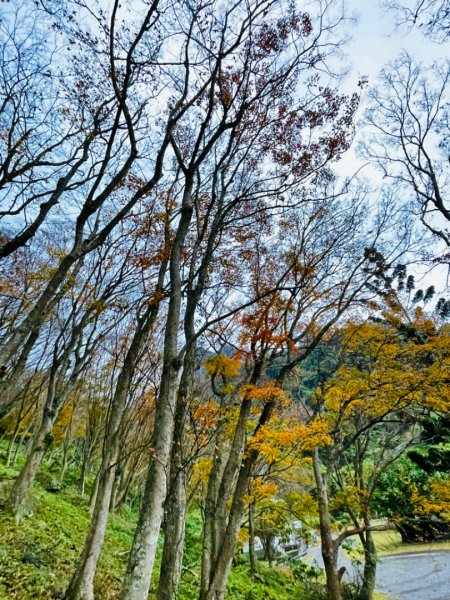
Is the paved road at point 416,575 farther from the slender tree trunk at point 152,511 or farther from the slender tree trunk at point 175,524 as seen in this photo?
the slender tree trunk at point 152,511

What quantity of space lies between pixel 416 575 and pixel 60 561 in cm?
1787

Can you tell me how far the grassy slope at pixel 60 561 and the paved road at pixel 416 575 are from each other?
4884 mm

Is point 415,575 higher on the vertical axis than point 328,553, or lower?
lower

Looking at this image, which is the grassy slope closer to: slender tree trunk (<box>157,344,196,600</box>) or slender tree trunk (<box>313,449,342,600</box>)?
slender tree trunk (<box>157,344,196,600</box>)

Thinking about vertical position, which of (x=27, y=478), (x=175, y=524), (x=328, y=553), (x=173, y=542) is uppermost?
(x=175, y=524)

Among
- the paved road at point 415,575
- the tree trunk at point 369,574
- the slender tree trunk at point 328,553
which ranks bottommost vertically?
the paved road at point 415,575

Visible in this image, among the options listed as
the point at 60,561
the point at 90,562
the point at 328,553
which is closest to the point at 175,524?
the point at 90,562

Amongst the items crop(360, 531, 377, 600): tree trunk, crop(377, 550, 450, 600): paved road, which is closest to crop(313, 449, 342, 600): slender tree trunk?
crop(360, 531, 377, 600): tree trunk

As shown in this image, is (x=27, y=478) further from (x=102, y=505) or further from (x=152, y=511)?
(x=152, y=511)

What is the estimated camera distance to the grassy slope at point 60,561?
19.2 feet

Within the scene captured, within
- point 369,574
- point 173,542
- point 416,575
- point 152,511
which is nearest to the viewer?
point 152,511

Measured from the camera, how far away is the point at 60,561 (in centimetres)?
709

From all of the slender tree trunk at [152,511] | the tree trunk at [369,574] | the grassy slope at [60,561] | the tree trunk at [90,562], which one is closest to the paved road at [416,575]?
the tree trunk at [369,574]

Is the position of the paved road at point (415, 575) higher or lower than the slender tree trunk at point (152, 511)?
lower
